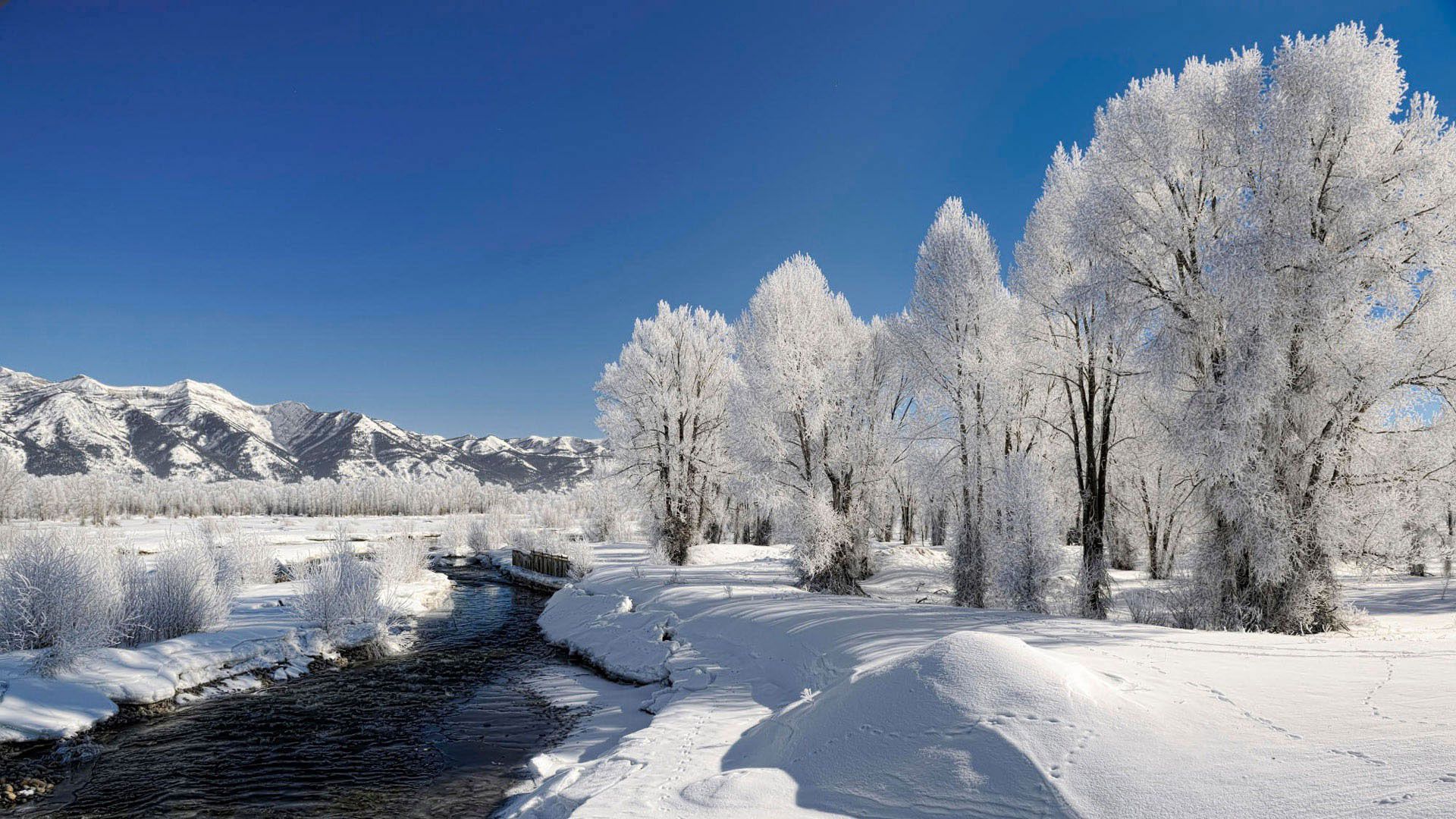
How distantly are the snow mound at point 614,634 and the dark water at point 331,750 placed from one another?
1711 millimetres

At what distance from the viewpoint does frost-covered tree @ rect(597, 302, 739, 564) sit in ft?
91.5

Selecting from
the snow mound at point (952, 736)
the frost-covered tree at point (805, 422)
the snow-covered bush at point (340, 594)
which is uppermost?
the frost-covered tree at point (805, 422)

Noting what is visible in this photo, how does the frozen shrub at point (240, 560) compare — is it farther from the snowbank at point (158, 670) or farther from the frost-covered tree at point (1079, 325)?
the frost-covered tree at point (1079, 325)

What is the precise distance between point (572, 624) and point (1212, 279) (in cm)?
1776

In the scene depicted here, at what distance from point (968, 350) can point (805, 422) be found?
4.89 metres

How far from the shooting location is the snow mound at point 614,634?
1405 cm

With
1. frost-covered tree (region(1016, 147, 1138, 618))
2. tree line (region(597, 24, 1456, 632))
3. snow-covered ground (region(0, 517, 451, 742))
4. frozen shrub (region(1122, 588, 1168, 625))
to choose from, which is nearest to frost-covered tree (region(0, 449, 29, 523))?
snow-covered ground (region(0, 517, 451, 742))

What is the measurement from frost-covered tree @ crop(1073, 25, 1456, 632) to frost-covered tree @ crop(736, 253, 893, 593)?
8.36 metres

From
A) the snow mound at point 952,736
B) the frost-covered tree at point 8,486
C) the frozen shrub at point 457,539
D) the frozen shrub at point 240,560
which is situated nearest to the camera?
the snow mound at point 952,736

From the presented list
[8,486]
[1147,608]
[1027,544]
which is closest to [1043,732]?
[1027,544]

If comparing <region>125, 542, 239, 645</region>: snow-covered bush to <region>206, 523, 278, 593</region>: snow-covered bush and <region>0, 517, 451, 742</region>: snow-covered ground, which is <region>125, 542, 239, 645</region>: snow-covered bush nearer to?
<region>0, 517, 451, 742</region>: snow-covered ground

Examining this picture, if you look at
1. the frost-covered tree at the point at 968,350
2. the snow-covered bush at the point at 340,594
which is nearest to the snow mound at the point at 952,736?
the frost-covered tree at the point at 968,350

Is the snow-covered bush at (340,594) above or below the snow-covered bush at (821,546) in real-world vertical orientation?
below

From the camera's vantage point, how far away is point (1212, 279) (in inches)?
471
